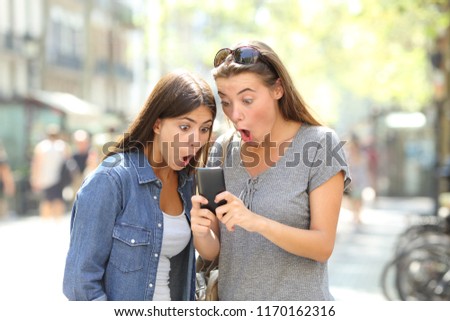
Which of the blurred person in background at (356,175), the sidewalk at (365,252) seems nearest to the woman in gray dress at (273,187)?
the sidewalk at (365,252)

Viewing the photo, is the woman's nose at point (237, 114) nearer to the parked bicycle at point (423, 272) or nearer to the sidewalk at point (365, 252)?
the parked bicycle at point (423, 272)

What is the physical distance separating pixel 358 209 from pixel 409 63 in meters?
8.11

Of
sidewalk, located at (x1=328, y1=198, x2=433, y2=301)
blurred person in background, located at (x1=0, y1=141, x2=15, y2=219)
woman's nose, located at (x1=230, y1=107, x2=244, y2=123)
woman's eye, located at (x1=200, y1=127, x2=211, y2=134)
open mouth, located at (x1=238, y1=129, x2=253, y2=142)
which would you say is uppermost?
woman's nose, located at (x1=230, y1=107, x2=244, y2=123)

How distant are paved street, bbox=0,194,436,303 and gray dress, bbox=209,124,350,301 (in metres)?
3.01

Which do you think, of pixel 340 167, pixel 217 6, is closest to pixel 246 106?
pixel 340 167

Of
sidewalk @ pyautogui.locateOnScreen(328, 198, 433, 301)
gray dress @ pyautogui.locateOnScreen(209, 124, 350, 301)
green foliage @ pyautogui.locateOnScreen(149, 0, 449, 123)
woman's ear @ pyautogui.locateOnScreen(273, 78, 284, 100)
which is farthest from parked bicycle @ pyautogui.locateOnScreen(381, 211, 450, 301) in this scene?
green foliage @ pyautogui.locateOnScreen(149, 0, 449, 123)

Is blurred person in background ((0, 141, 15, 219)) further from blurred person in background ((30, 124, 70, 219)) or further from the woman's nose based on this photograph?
the woman's nose

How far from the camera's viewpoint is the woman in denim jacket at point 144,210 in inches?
107

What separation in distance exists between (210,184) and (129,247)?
1.07 ft

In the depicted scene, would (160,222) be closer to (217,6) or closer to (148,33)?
(217,6)

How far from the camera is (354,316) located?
2660 millimetres

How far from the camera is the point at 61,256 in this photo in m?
12.1

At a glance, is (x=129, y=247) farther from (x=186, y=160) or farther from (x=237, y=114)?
(x=237, y=114)

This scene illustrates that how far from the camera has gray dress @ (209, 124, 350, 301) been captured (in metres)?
2.81
